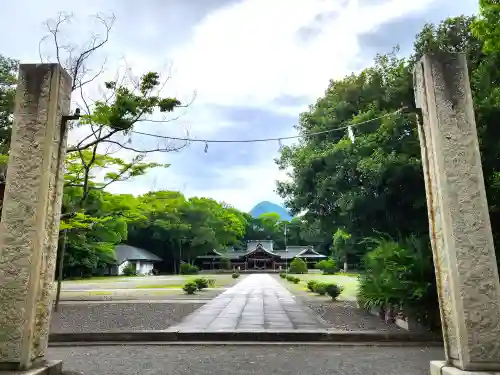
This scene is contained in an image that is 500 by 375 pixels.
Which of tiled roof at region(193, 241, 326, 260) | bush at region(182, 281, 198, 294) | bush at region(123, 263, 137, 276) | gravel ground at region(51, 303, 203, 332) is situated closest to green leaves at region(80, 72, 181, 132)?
gravel ground at region(51, 303, 203, 332)

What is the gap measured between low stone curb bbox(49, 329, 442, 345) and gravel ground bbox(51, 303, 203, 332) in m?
0.58

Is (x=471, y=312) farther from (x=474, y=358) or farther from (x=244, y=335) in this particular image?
(x=244, y=335)

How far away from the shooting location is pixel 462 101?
4371 millimetres

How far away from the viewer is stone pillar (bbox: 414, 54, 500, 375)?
3.84 metres

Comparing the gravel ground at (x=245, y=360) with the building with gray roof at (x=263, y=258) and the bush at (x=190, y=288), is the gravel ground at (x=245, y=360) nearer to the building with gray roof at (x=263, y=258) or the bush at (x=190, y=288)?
the bush at (x=190, y=288)

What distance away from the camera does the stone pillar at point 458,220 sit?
3838mm

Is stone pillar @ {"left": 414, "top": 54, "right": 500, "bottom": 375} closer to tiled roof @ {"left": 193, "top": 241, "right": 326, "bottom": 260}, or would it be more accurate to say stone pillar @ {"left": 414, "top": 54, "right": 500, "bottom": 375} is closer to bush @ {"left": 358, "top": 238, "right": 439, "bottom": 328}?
bush @ {"left": 358, "top": 238, "right": 439, "bottom": 328}

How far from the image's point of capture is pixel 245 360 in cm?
539

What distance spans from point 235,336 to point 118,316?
13.9 ft

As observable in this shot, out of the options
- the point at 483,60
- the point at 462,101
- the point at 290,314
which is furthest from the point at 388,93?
the point at 290,314

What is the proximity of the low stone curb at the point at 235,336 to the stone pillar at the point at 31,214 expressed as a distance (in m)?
2.65

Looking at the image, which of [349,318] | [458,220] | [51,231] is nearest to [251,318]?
[349,318]

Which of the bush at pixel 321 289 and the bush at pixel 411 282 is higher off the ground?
the bush at pixel 411 282

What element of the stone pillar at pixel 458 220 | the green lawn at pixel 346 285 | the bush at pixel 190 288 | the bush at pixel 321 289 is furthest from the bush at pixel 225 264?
the stone pillar at pixel 458 220
